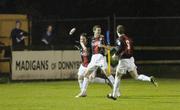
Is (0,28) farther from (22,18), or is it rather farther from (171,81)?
(171,81)

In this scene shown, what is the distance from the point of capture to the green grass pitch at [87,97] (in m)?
20.1

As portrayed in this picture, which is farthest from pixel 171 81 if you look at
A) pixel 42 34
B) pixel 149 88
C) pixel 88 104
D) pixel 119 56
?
A: pixel 88 104

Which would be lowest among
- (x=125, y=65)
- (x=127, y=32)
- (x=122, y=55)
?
(x=125, y=65)

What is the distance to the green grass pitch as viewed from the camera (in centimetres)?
2007

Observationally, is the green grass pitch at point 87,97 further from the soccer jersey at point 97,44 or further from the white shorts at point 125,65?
Answer: the soccer jersey at point 97,44

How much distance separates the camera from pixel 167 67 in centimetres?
3644

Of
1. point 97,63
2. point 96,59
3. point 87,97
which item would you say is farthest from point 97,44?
point 87,97

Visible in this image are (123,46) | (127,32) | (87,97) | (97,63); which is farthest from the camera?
(127,32)

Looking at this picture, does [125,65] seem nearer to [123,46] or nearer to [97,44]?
[123,46]

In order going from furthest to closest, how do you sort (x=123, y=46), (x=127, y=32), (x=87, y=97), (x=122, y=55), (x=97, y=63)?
(x=127, y=32) < (x=97, y=63) < (x=87, y=97) < (x=122, y=55) < (x=123, y=46)

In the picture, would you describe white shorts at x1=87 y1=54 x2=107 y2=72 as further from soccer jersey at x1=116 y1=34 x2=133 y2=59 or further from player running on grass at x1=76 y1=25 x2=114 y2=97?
soccer jersey at x1=116 y1=34 x2=133 y2=59

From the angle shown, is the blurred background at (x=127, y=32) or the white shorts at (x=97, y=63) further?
the blurred background at (x=127, y=32)

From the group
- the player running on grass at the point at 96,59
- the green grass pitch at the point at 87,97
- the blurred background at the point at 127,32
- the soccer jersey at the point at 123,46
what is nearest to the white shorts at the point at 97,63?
the player running on grass at the point at 96,59

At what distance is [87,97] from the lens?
23.3 m
